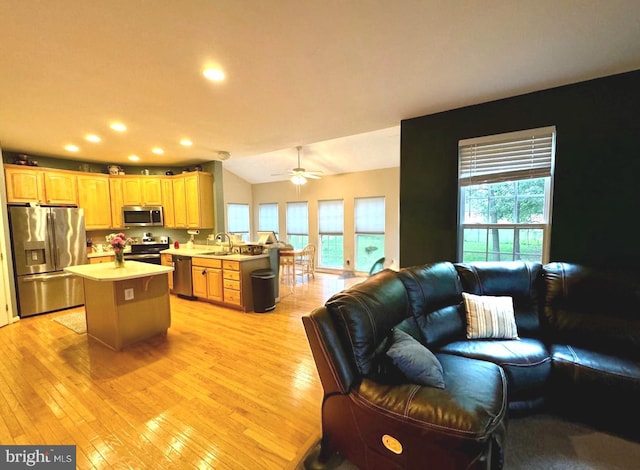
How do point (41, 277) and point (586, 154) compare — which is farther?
point (41, 277)

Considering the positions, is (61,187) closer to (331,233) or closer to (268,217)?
(268,217)

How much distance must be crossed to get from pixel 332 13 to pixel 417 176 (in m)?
2.08

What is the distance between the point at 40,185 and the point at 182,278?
2.59 meters

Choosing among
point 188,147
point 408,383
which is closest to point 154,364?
point 408,383

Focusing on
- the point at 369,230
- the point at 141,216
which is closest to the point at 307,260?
the point at 369,230

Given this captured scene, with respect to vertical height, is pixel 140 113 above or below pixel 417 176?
above

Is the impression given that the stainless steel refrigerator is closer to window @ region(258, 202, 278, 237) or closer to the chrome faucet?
the chrome faucet

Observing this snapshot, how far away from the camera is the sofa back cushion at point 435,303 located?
2.17m

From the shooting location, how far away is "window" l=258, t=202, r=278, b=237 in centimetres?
846

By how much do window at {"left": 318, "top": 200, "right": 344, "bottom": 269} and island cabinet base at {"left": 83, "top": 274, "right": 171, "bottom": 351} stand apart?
15.5 feet

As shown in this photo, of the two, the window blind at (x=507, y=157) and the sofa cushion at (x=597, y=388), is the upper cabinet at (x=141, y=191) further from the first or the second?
the sofa cushion at (x=597, y=388)

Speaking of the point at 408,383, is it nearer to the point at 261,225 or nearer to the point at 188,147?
the point at 188,147

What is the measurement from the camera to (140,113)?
9.61 feet

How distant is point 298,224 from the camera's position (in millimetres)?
8102
